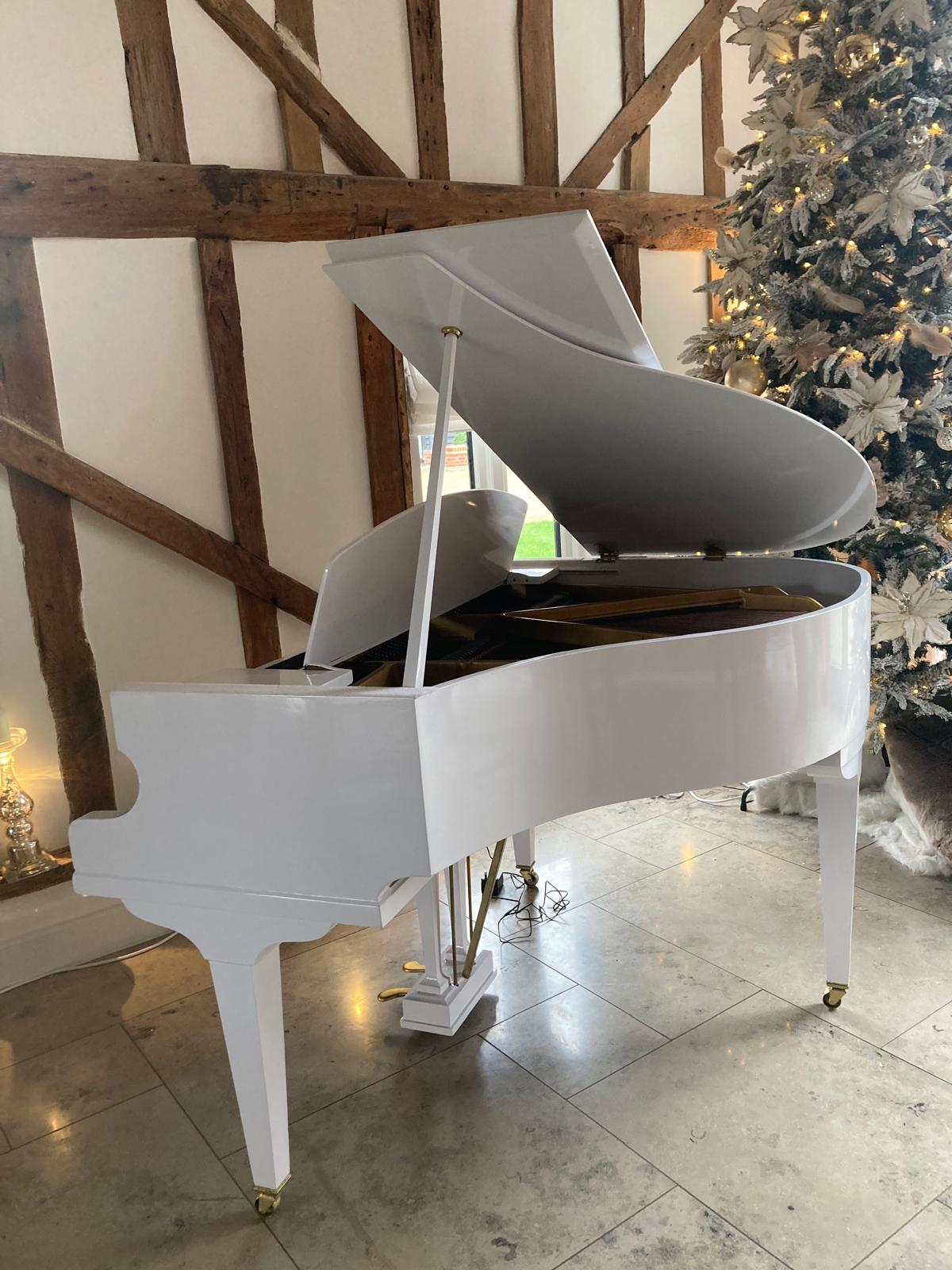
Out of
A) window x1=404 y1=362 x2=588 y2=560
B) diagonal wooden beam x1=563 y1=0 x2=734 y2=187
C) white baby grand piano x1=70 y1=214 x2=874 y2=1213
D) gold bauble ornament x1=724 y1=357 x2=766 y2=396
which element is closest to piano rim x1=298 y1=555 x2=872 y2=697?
white baby grand piano x1=70 y1=214 x2=874 y2=1213

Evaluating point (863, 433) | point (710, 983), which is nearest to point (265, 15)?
point (863, 433)

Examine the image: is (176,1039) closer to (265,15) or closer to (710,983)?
(710,983)

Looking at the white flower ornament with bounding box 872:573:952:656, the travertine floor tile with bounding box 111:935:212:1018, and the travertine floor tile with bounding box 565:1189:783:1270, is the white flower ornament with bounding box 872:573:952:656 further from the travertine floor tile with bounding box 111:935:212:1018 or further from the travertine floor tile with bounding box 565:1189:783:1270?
the travertine floor tile with bounding box 111:935:212:1018

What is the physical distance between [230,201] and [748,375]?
1.86 metres

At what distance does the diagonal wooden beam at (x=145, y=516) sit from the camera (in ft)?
9.89

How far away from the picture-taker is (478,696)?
5.16 ft

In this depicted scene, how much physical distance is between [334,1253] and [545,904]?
4.57 feet

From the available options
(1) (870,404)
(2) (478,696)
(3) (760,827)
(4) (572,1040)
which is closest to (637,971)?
(4) (572,1040)

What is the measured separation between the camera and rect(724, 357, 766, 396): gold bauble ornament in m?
3.35

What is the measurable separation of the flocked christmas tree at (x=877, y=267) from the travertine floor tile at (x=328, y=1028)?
5.37ft

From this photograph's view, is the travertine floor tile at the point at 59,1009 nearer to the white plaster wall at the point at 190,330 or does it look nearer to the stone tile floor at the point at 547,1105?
the stone tile floor at the point at 547,1105

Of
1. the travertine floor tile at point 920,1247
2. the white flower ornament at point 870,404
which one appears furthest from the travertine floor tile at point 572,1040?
the white flower ornament at point 870,404

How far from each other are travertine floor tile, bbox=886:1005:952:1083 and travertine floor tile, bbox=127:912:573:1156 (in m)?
0.83

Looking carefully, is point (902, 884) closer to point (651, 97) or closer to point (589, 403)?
point (589, 403)
